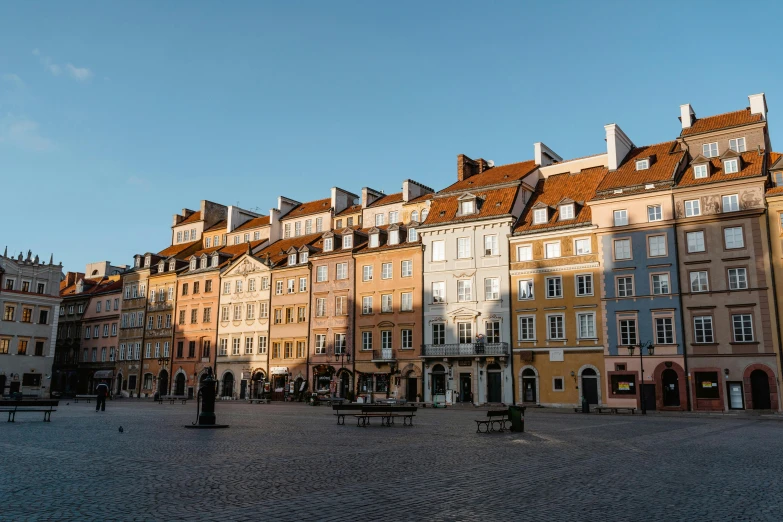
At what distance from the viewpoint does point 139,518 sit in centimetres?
880

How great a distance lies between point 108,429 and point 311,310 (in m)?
37.4

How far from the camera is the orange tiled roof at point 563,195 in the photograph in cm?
4844

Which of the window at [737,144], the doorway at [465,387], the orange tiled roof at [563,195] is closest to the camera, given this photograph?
the window at [737,144]

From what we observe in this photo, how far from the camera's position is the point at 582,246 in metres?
47.2

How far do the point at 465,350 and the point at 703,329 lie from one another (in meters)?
16.6

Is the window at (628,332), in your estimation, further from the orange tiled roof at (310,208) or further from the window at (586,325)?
the orange tiled roof at (310,208)

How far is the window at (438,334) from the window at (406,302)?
2771mm

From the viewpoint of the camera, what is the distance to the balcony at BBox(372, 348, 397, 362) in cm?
5466

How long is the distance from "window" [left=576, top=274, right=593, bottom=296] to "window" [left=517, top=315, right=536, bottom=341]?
406cm

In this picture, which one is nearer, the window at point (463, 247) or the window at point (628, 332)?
the window at point (628, 332)

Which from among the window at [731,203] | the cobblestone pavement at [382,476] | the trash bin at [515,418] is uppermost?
the window at [731,203]

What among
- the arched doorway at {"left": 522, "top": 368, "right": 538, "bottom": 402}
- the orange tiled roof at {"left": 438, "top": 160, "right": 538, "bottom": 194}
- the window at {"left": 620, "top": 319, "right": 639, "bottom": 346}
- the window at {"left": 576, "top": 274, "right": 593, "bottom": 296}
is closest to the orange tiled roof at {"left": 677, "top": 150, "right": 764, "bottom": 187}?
the window at {"left": 576, "top": 274, "right": 593, "bottom": 296}

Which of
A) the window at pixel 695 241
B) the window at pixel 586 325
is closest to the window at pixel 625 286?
the window at pixel 586 325

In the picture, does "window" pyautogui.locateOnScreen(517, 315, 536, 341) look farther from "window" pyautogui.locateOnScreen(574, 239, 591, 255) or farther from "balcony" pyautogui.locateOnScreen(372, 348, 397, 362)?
"balcony" pyautogui.locateOnScreen(372, 348, 397, 362)
